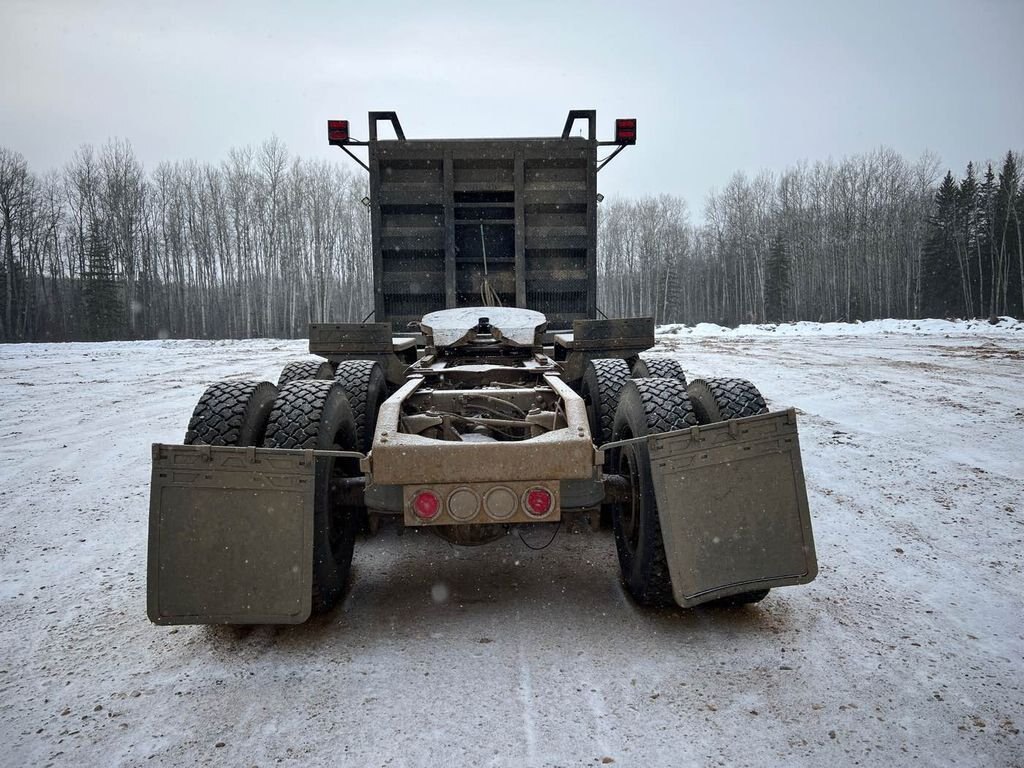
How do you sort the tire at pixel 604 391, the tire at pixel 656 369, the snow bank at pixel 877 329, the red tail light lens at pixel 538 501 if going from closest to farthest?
the red tail light lens at pixel 538 501 → the tire at pixel 604 391 → the tire at pixel 656 369 → the snow bank at pixel 877 329

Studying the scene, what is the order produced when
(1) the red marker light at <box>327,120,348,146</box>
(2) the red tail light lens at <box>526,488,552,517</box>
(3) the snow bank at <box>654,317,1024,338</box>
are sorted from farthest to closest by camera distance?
(3) the snow bank at <box>654,317,1024,338</box> → (1) the red marker light at <box>327,120,348,146</box> → (2) the red tail light lens at <box>526,488,552,517</box>

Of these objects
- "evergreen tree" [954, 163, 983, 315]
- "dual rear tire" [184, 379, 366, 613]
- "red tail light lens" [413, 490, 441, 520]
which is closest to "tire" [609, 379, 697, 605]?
"red tail light lens" [413, 490, 441, 520]

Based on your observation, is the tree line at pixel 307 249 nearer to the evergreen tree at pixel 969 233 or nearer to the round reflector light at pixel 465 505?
the evergreen tree at pixel 969 233

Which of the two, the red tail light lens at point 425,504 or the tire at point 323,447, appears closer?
the red tail light lens at point 425,504

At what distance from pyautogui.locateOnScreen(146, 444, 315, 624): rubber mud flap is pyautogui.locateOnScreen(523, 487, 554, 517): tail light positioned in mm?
1042

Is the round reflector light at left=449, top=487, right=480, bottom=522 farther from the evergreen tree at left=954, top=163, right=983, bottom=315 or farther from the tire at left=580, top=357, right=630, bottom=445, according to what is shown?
the evergreen tree at left=954, top=163, right=983, bottom=315

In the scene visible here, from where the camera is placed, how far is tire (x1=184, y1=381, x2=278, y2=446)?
3346mm

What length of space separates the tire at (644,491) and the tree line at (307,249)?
4066 cm

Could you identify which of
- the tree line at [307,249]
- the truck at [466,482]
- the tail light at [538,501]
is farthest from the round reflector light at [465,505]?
Result: the tree line at [307,249]

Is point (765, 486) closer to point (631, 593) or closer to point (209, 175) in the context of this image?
point (631, 593)

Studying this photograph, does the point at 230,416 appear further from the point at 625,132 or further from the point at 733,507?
the point at 625,132

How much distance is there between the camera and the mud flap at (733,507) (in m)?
2.97

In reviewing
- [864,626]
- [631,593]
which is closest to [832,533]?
[864,626]

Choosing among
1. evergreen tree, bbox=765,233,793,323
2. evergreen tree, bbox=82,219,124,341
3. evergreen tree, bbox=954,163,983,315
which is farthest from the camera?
evergreen tree, bbox=765,233,793,323
